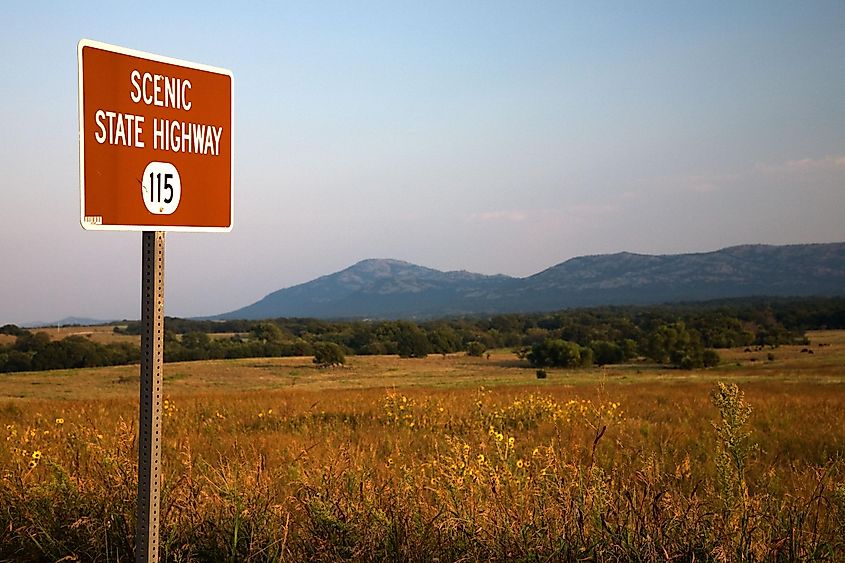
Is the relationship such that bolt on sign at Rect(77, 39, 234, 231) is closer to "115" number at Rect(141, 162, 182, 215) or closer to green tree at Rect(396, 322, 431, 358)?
"115" number at Rect(141, 162, 182, 215)

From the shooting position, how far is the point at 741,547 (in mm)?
3996

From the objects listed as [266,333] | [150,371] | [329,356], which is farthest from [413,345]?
[150,371]

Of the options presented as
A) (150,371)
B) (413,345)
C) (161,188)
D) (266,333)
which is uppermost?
(161,188)

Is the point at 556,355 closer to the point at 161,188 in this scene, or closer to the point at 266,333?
the point at 266,333

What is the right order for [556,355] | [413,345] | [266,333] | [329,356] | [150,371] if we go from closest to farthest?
[150,371], [329,356], [556,355], [413,345], [266,333]

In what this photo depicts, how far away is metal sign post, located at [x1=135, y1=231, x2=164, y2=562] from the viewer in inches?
139

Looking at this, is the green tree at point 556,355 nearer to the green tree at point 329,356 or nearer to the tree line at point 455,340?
the tree line at point 455,340

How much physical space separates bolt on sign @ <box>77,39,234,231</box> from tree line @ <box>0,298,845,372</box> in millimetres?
55936

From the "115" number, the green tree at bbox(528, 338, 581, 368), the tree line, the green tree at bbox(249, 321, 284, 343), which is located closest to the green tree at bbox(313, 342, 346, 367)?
the tree line

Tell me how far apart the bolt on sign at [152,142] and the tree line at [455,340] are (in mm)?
55936

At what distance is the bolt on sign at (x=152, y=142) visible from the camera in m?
3.31

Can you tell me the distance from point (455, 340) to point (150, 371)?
299ft

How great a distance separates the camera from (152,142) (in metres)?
3.56

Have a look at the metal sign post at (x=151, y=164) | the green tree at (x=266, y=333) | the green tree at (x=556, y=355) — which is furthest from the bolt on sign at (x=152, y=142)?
the green tree at (x=266, y=333)
